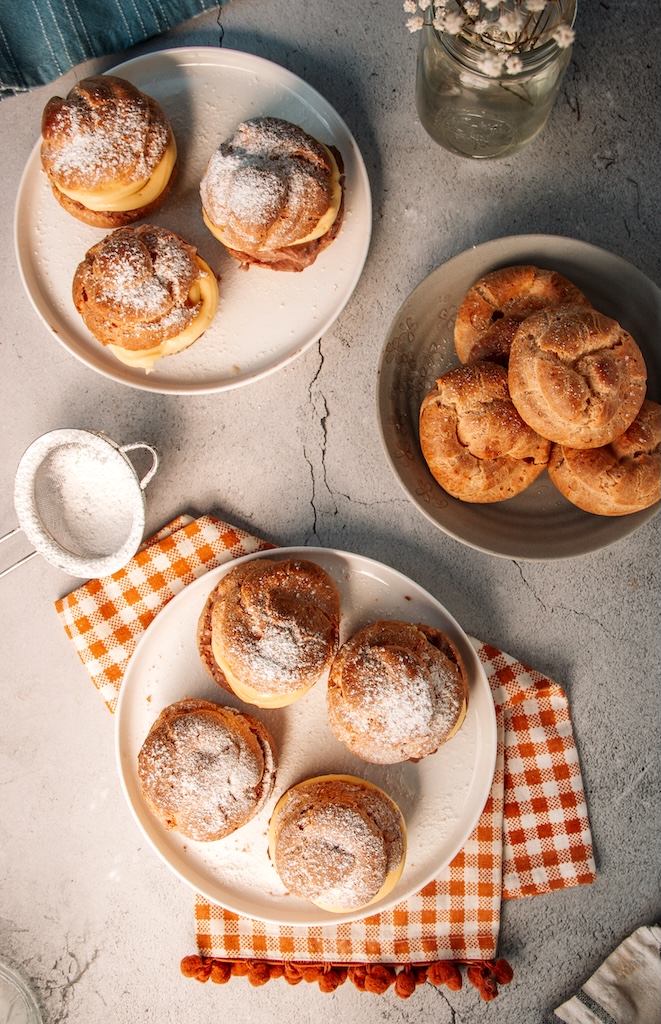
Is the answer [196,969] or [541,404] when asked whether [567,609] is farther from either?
[196,969]

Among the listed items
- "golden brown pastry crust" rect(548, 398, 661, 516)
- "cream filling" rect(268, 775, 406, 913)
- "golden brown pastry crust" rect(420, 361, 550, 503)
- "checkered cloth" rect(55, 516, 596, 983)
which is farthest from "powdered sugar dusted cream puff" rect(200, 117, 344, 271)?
"cream filling" rect(268, 775, 406, 913)

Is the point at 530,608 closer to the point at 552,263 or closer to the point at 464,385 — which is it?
the point at 464,385

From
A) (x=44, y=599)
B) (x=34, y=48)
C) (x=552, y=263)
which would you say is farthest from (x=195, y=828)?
(x=34, y=48)

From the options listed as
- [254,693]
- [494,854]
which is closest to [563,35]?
[254,693]

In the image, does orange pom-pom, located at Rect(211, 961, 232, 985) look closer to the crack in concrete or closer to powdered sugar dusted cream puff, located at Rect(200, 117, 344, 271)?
the crack in concrete

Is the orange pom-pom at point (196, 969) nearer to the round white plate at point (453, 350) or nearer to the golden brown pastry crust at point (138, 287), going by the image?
the round white plate at point (453, 350)

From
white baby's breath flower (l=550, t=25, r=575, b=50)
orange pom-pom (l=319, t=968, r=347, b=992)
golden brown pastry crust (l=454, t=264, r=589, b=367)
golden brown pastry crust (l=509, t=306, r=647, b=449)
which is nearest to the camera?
white baby's breath flower (l=550, t=25, r=575, b=50)

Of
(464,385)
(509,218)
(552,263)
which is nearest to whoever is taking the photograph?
(464,385)

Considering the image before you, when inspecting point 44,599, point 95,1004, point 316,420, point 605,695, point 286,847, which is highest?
point 316,420
